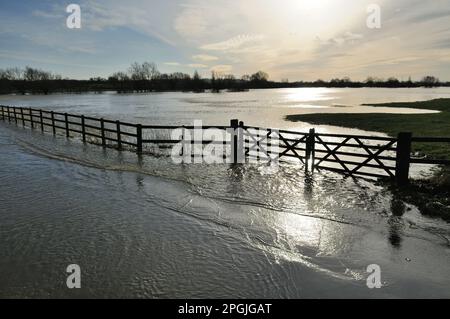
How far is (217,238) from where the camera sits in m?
6.74

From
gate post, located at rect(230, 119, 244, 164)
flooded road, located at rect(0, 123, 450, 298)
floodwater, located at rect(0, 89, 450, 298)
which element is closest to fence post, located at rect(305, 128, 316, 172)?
floodwater, located at rect(0, 89, 450, 298)

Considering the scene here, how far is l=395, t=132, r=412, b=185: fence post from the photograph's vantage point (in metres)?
9.73

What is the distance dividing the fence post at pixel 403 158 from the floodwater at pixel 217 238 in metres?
0.75

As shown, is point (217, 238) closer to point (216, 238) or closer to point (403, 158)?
point (216, 238)

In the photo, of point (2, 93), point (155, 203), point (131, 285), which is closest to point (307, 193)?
point (155, 203)

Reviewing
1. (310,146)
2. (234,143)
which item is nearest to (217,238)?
(310,146)

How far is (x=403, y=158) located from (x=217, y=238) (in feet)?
22.0

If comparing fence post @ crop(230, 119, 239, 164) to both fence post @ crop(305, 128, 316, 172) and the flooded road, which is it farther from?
fence post @ crop(305, 128, 316, 172)

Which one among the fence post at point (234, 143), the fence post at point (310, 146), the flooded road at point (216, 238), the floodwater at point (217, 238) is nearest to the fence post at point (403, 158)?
the floodwater at point (217, 238)

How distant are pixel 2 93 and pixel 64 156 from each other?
517ft

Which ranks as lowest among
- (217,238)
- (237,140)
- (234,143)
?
(217,238)

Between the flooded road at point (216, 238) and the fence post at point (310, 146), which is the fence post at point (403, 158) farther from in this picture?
the fence post at point (310, 146)

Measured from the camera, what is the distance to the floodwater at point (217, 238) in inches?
199

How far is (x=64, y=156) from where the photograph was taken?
15680mm
